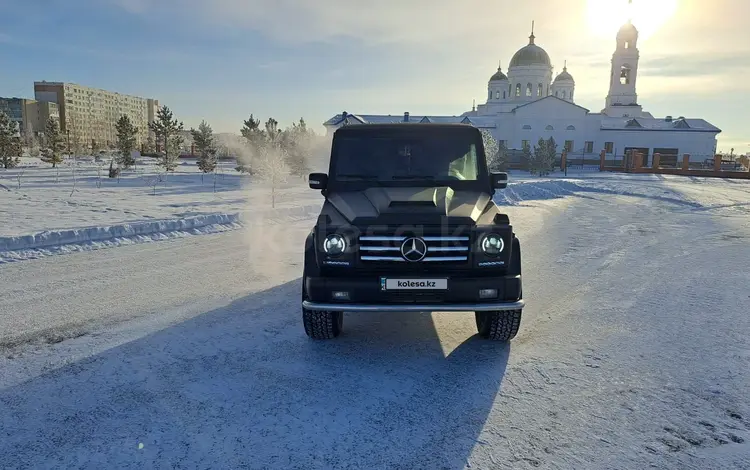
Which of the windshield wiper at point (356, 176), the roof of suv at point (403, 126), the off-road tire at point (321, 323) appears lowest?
the off-road tire at point (321, 323)

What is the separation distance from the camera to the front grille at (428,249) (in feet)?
13.1

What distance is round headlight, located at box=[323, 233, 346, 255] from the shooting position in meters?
4.03

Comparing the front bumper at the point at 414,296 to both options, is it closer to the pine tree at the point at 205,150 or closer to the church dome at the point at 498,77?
the pine tree at the point at 205,150

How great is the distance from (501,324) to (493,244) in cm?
90

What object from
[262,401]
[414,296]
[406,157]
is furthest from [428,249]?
[262,401]

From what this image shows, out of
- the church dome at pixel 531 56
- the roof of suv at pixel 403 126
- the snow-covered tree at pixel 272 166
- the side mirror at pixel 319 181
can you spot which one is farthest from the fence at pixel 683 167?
the side mirror at pixel 319 181

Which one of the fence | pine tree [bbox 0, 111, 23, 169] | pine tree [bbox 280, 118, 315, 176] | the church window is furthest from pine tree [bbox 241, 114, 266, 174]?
the church window

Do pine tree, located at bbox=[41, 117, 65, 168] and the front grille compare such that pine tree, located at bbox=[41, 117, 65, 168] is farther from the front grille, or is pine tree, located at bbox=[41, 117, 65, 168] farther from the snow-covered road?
the front grille

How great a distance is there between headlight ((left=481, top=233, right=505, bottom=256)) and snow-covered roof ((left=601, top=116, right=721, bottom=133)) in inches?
2525

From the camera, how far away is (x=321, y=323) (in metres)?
4.41

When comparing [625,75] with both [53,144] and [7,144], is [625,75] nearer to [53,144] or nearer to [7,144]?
[53,144]

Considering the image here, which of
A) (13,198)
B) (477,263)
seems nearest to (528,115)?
(13,198)

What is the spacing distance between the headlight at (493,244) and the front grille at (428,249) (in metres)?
0.16

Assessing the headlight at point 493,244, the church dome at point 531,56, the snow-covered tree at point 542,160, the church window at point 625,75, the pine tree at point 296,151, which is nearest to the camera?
the headlight at point 493,244
